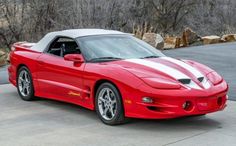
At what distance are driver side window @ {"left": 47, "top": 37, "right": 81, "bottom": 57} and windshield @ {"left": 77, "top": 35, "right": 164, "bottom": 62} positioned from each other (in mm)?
533

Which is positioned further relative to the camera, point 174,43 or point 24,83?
point 174,43

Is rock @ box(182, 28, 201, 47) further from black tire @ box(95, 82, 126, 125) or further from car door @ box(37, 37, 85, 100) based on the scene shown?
black tire @ box(95, 82, 126, 125)

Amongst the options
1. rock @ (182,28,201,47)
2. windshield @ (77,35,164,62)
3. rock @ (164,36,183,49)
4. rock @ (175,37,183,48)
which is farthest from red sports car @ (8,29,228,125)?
rock @ (182,28,201,47)

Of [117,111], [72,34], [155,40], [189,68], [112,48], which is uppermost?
[72,34]

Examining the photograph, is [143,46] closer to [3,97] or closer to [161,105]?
[161,105]

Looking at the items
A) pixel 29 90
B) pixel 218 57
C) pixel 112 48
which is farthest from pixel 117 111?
pixel 218 57

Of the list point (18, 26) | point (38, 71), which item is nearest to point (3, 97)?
point (38, 71)

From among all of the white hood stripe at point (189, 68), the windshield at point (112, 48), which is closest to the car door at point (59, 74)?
the windshield at point (112, 48)

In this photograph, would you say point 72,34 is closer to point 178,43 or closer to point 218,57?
point 218,57

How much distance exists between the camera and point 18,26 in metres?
19.5

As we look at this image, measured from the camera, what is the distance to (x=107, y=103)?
23.5 ft

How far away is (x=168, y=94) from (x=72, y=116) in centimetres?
181

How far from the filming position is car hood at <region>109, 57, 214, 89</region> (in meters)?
6.83

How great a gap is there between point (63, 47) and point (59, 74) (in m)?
0.71
